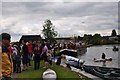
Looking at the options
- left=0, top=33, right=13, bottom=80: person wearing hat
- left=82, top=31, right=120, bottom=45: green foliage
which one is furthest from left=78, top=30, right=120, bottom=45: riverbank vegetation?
left=0, top=33, right=13, bottom=80: person wearing hat

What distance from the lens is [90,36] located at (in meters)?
116

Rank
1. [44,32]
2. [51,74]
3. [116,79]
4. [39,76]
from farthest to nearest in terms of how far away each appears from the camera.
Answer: [44,32] < [116,79] < [39,76] < [51,74]

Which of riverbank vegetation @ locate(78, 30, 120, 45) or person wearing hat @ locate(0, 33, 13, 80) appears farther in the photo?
riverbank vegetation @ locate(78, 30, 120, 45)

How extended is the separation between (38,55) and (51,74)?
4533mm

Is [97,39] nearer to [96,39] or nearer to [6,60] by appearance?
[96,39]

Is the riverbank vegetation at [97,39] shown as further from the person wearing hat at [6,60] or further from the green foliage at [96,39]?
the person wearing hat at [6,60]

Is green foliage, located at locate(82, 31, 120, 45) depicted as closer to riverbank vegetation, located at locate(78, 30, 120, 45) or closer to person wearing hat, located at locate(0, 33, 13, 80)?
riverbank vegetation, located at locate(78, 30, 120, 45)

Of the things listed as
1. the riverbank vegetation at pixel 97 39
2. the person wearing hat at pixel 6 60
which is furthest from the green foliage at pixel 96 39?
the person wearing hat at pixel 6 60

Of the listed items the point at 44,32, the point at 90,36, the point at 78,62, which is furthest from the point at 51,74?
the point at 90,36

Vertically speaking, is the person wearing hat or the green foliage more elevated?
the green foliage

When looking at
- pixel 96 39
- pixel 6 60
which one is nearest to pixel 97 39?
pixel 96 39

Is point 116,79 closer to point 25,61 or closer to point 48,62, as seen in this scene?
point 48,62

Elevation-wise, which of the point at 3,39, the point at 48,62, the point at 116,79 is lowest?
the point at 116,79

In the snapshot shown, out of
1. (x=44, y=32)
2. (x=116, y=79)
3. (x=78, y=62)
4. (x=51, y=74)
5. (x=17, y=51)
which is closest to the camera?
(x=51, y=74)
